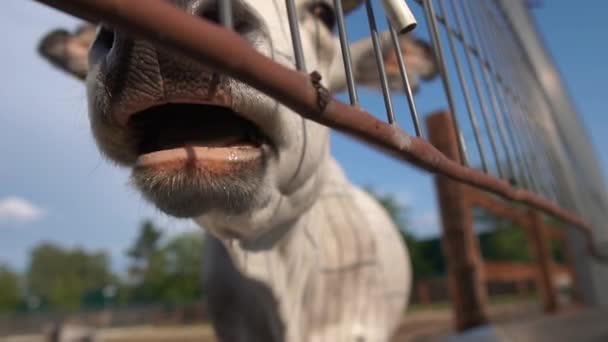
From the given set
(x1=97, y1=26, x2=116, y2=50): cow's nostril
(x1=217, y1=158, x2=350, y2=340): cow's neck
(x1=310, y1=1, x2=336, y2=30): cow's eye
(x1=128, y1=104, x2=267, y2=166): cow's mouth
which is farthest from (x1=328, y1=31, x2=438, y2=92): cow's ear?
(x1=97, y1=26, x2=116, y2=50): cow's nostril

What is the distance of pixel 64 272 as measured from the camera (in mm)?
49875

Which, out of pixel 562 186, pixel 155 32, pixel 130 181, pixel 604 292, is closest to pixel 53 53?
pixel 130 181

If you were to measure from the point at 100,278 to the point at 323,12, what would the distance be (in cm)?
5297

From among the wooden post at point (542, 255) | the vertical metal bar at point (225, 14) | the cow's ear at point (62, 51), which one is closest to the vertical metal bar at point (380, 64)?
the vertical metal bar at point (225, 14)

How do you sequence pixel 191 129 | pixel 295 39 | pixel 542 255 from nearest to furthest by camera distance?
pixel 295 39 < pixel 191 129 < pixel 542 255

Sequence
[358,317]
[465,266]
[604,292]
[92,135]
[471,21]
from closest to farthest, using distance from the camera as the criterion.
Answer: [92,135], [471,21], [358,317], [465,266], [604,292]

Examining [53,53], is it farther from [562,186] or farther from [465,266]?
[465,266]

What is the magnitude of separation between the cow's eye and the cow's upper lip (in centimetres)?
59

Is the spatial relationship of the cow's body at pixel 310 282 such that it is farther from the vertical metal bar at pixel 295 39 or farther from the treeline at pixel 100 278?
the treeline at pixel 100 278

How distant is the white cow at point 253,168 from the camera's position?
855 millimetres

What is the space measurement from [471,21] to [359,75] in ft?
2.96

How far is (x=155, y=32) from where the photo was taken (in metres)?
0.40

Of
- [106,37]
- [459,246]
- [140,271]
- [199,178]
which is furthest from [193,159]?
[140,271]

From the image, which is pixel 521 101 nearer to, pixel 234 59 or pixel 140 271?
pixel 234 59
